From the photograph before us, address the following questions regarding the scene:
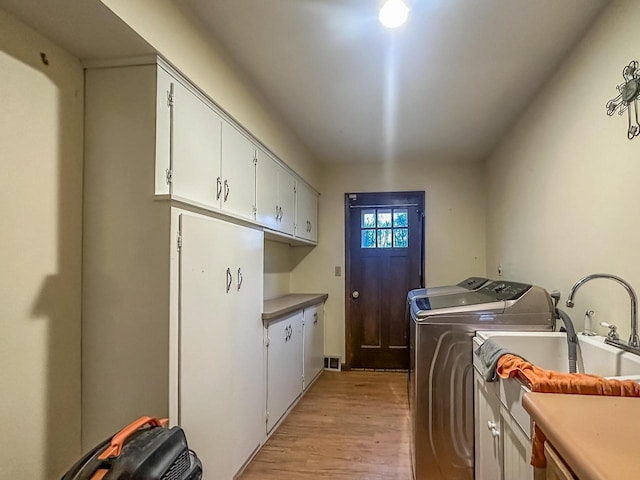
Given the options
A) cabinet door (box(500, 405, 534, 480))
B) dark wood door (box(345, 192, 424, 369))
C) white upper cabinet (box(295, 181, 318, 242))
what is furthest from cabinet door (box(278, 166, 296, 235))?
cabinet door (box(500, 405, 534, 480))

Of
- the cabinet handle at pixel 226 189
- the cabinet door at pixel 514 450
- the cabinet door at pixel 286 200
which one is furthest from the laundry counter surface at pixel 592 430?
the cabinet door at pixel 286 200

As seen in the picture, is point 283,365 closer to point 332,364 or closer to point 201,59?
point 332,364

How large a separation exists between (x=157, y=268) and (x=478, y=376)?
1.64m

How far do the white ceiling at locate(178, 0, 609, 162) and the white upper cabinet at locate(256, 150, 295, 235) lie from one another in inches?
17.4

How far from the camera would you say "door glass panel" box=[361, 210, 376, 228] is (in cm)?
457

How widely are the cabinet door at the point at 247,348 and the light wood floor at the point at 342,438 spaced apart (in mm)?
208

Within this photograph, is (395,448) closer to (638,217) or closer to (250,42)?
(638,217)

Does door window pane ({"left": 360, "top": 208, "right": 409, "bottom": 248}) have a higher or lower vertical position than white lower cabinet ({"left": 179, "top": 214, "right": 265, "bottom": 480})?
higher

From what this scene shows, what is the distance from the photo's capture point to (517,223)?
10.3 feet

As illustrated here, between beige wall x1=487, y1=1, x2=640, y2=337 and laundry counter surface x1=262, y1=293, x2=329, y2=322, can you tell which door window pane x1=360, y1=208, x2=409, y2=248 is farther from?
beige wall x1=487, y1=1, x2=640, y2=337

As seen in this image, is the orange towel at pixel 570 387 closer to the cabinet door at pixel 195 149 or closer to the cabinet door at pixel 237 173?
the cabinet door at pixel 195 149

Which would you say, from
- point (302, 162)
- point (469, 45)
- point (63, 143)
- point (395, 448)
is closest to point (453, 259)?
point (302, 162)

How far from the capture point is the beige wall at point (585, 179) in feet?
5.27

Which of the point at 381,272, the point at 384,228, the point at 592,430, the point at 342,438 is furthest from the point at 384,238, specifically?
the point at 592,430
